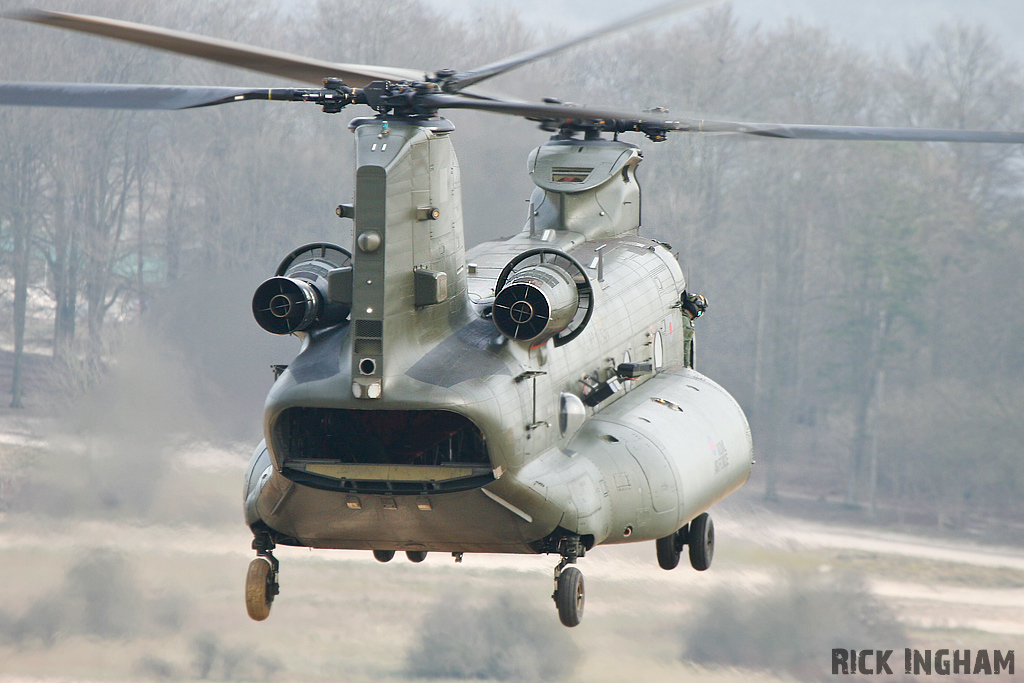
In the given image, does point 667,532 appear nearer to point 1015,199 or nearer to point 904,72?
point 1015,199

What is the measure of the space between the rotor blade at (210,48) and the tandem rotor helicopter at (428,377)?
3 centimetres

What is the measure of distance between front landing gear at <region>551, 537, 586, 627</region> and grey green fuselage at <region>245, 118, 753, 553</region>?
14 centimetres

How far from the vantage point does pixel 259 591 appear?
1320 centimetres

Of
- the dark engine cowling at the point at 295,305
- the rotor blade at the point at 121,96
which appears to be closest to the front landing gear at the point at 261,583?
the dark engine cowling at the point at 295,305

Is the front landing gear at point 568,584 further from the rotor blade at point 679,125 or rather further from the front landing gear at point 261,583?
the rotor blade at point 679,125

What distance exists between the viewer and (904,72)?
36.3m

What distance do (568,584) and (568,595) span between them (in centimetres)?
10

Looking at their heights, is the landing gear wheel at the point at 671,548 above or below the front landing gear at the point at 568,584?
below

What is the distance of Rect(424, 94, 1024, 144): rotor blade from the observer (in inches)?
444

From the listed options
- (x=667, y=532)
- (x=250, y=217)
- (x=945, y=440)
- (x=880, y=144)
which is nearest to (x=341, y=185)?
(x=250, y=217)

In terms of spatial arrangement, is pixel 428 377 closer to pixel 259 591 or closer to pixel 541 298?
pixel 541 298

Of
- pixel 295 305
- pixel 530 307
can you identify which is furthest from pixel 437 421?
pixel 295 305

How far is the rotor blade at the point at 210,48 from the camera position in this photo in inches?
393

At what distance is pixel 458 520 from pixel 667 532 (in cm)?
283
